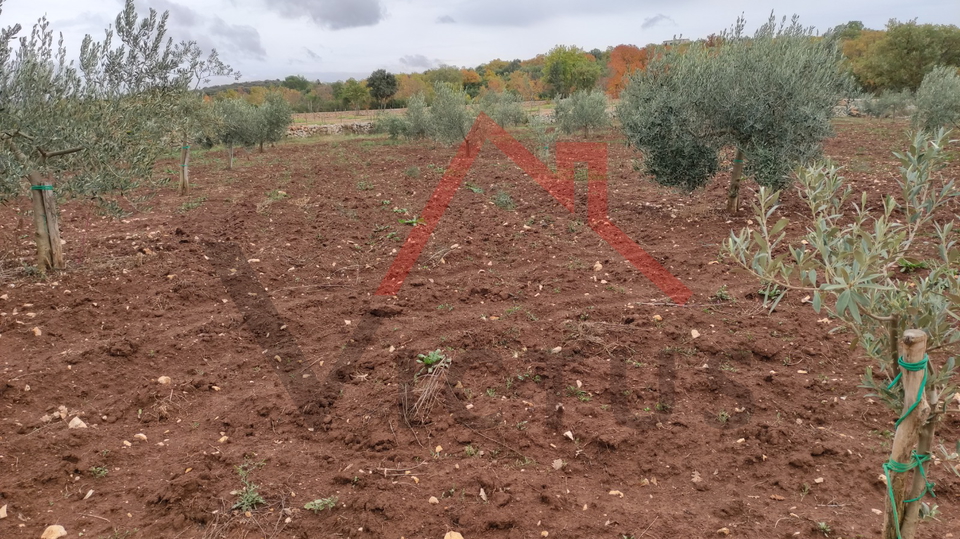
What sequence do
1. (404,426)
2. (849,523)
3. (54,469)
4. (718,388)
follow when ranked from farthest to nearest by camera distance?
(718,388) < (404,426) < (54,469) < (849,523)

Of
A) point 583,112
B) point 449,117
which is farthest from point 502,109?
point 449,117

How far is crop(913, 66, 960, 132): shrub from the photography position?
57.2 ft

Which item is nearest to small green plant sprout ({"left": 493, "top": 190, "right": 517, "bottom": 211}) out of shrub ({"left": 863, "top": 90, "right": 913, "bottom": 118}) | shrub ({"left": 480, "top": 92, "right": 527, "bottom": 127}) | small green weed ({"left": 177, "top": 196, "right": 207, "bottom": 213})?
small green weed ({"left": 177, "top": 196, "right": 207, "bottom": 213})

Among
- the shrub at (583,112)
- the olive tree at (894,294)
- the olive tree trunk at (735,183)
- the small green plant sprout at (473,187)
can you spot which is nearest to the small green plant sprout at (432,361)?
the olive tree at (894,294)

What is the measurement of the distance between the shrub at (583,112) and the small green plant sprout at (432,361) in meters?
23.5

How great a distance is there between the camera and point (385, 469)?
4.02 m

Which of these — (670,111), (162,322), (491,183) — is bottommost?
(162,322)

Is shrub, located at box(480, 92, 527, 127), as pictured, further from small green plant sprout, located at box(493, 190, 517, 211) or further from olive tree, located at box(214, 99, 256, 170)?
small green plant sprout, located at box(493, 190, 517, 211)

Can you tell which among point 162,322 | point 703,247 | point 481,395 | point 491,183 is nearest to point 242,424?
point 481,395

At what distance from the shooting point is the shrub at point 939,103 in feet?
57.2

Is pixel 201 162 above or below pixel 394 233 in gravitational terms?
above

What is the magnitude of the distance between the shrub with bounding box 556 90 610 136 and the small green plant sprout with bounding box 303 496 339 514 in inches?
1000

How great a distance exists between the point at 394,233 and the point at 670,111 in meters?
5.45

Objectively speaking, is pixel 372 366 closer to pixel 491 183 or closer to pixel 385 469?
pixel 385 469
